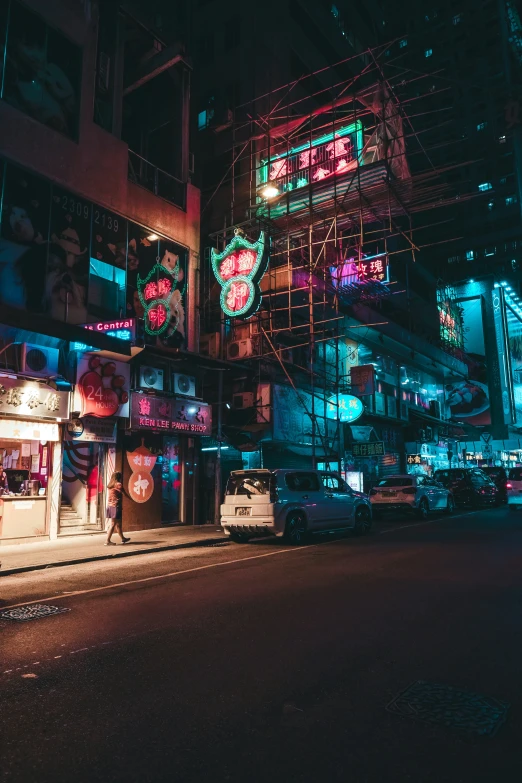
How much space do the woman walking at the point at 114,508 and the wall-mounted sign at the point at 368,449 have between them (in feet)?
48.0

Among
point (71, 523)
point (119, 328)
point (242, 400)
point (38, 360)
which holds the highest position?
point (119, 328)

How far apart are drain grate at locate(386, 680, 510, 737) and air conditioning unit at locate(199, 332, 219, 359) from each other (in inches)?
770

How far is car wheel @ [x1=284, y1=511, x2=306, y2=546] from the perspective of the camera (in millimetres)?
14311

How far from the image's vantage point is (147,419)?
57.5 ft

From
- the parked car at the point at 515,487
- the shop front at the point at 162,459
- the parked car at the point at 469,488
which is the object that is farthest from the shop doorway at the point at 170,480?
the parked car at the point at 469,488

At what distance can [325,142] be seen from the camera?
73.4 ft

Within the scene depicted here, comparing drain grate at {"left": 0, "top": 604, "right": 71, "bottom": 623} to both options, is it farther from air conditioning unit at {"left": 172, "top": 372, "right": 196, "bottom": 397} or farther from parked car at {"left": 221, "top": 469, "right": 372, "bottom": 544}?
air conditioning unit at {"left": 172, "top": 372, "right": 196, "bottom": 397}

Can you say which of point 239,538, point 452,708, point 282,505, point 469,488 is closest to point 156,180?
point 282,505

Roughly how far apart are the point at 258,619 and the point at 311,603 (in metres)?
1.05

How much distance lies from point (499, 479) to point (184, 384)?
19205 millimetres

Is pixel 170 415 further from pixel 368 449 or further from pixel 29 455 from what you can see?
pixel 368 449

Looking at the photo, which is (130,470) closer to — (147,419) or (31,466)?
(147,419)

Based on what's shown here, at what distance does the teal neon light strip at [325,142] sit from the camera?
21297 mm

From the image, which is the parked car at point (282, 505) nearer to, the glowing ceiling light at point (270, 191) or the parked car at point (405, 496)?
the parked car at point (405, 496)
